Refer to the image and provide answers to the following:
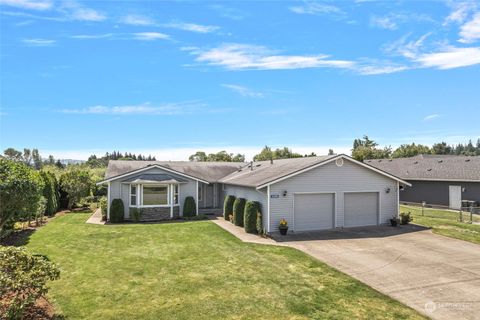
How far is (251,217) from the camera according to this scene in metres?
16.2

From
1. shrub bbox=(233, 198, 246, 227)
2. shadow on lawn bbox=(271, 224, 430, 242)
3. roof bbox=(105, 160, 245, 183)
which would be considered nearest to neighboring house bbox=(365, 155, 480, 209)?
shadow on lawn bbox=(271, 224, 430, 242)

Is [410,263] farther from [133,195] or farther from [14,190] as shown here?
[133,195]

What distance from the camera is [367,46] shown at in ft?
52.3

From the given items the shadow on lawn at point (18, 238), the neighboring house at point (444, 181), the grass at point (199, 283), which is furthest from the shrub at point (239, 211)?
the neighboring house at point (444, 181)

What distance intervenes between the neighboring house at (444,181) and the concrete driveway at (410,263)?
13016mm

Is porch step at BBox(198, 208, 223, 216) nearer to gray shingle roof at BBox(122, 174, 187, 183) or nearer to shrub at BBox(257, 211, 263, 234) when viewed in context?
gray shingle roof at BBox(122, 174, 187, 183)

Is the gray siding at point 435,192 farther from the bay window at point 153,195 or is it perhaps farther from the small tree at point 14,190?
the small tree at point 14,190

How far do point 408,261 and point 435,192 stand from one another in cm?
2148

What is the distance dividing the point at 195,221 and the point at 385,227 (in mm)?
11177

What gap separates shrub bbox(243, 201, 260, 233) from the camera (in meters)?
16.2

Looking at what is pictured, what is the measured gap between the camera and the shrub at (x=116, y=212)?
19562 millimetres

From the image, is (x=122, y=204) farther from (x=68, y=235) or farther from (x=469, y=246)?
(x=469, y=246)

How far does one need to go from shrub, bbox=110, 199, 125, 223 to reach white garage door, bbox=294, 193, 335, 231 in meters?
10.9

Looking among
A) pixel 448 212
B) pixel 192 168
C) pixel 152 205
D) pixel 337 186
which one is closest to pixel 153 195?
pixel 152 205
